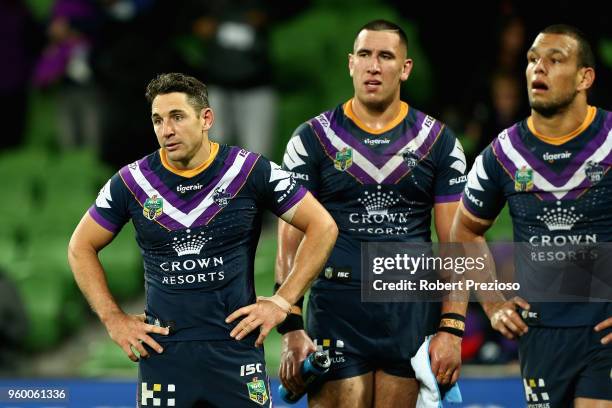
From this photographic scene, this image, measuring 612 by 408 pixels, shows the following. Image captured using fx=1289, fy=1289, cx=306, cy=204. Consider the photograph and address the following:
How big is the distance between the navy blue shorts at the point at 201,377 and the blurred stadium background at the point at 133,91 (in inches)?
119

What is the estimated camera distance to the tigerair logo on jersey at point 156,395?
565 cm

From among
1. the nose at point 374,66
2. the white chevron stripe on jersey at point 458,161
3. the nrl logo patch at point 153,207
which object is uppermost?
the nose at point 374,66

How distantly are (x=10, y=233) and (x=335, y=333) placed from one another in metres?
5.24

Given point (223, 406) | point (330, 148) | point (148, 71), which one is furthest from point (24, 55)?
point (223, 406)

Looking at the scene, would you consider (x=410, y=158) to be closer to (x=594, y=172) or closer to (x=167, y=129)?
(x=594, y=172)

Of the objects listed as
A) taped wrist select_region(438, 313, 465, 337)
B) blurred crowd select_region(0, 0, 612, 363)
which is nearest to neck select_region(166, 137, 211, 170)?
taped wrist select_region(438, 313, 465, 337)

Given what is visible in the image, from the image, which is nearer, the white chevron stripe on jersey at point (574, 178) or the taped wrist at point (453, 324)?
the white chevron stripe on jersey at point (574, 178)

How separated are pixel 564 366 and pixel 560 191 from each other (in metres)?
0.80

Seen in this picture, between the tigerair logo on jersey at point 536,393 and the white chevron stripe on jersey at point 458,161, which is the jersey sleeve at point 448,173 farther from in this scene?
the tigerair logo on jersey at point 536,393

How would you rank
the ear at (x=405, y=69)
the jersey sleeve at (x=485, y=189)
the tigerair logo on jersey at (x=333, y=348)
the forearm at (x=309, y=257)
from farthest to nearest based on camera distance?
1. the ear at (x=405, y=69)
2. the tigerair logo on jersey at (x=333, y=348)
3. the jersey sleeve at (x=485, y=189)
4. the forearm at (x=309, y=257)

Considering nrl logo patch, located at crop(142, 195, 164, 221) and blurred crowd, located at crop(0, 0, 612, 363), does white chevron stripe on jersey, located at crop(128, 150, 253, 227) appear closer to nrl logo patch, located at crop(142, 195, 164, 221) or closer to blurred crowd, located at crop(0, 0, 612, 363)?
nrl logo patch, located at crop(142, 195, 164, 221)

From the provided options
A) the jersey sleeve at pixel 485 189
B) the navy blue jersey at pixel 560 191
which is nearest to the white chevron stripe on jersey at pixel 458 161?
the jersey sleeve at pixel 485 189

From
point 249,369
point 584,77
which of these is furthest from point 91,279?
point 584,77

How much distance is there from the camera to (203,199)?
5.84 m
